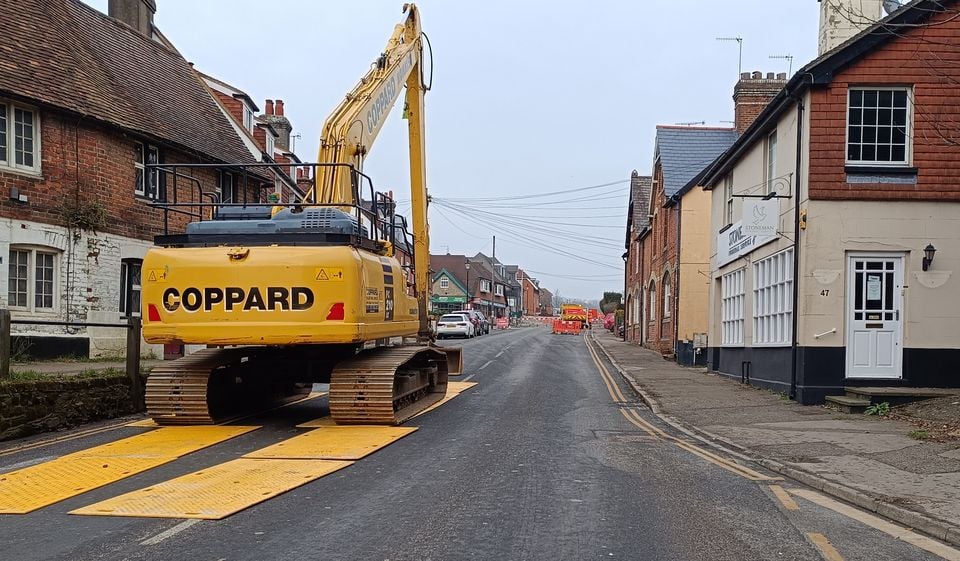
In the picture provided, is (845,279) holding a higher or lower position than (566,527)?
higher

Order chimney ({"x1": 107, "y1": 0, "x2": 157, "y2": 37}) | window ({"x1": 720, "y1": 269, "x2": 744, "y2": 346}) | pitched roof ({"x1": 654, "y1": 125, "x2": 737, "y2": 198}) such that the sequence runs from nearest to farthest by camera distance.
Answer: window ({"x1": 720, "y1": 269, "x2": 744, "y2": 346}), chimney ({"x1": 107, "y1": 0, "x2": 157, "y2": 37}), pitched roof ({"x1": 654, "y1": 125, "x2": 737, "y2": 198})

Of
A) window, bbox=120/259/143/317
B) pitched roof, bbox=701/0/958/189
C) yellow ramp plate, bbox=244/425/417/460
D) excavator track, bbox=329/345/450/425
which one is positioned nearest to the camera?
yellow ramp plate, bbox=244/425/417/460

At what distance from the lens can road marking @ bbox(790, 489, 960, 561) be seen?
19.0 ft

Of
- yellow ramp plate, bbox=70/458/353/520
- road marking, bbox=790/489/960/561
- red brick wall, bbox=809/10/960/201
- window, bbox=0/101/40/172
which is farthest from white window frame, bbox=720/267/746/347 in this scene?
window, bbox=0/101/40/172

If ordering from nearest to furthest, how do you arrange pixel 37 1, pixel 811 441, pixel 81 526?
pixel 81 526 → pixel 811 441 → pixel 37 1

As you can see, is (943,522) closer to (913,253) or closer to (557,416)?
(557,416)

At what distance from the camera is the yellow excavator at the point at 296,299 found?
10078 millimetres

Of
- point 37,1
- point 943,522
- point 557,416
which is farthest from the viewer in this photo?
point 37,1

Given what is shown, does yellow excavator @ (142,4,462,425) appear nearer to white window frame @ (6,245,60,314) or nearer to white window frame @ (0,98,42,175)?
white window frame @ (6,245,60,314)

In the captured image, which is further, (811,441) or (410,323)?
(410,323)

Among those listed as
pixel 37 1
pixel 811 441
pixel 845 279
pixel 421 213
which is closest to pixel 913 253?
pixel 845 279

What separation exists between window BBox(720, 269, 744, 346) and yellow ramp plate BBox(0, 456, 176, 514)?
14444mm

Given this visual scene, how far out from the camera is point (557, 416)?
12.8 meters

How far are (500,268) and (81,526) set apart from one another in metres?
119
